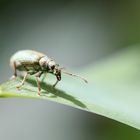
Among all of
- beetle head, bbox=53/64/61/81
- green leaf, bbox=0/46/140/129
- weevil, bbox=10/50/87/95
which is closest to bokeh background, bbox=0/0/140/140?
green leaf, bbox=0/46/140/129

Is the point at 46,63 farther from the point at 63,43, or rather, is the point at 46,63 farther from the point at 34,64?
the point at 63,43

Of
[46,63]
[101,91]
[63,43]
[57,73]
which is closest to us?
[101,91]

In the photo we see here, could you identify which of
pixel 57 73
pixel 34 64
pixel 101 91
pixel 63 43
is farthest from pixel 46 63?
pixel 63 43

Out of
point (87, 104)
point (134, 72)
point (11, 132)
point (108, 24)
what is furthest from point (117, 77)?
point (108, 24)

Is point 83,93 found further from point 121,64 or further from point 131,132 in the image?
point 121,64

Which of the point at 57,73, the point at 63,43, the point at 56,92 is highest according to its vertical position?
the point at 63,43

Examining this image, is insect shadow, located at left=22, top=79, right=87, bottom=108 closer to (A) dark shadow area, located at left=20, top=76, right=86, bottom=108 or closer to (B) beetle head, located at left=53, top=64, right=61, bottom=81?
(A) dark shadow area, located at left=20, top=76, right=86, bottom=108
